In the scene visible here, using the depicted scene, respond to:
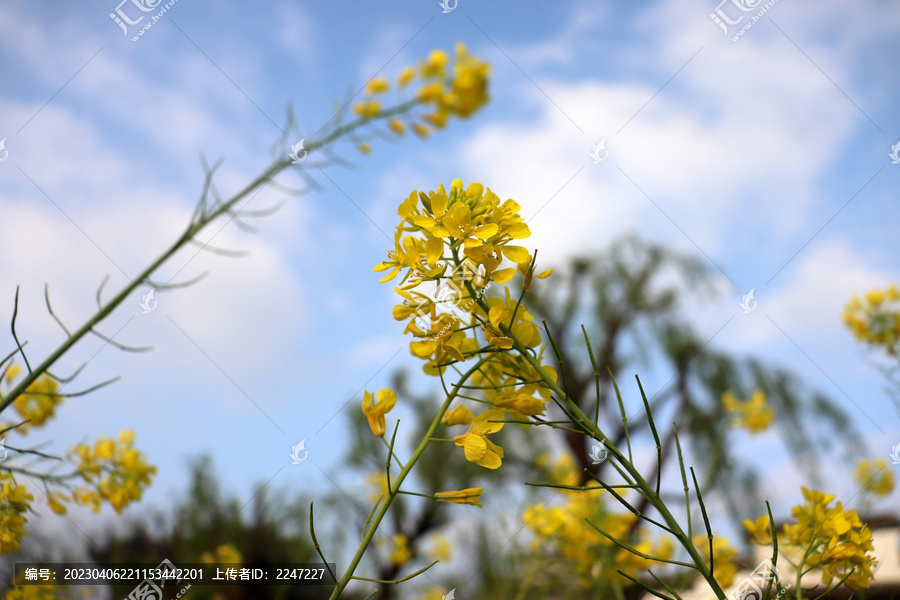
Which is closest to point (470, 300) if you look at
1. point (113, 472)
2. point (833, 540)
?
point (833, 540)

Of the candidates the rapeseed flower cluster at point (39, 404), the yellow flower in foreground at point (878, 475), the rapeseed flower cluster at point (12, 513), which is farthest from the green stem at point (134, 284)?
the yellow flower in foreground at point (878, 475)

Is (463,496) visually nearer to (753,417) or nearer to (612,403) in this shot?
(753,417)

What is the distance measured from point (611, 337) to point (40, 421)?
4.50 m

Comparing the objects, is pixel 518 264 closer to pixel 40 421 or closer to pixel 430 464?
pixel 40 421

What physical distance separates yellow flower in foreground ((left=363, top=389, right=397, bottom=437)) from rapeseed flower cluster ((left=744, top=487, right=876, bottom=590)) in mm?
430

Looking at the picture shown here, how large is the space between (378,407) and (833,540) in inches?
18.9

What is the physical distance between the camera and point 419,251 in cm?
44

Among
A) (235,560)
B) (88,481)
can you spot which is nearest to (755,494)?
(235,560)

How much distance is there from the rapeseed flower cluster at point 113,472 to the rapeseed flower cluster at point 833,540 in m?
1.17

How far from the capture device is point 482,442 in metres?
0.41

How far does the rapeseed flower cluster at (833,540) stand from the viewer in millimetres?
508

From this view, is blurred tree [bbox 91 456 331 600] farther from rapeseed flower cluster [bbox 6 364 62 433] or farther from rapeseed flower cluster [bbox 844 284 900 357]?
rapeseed flower cluster [bbox 844 284 900 357]

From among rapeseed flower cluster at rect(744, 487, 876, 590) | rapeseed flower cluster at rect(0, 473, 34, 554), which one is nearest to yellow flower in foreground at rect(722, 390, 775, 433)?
rapeseed flower cluster at rect(744, 487, 876, 590)

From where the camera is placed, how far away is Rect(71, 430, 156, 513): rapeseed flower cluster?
1088 mm
